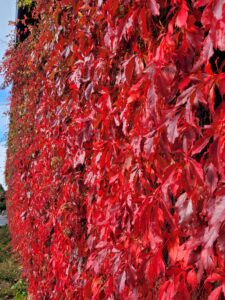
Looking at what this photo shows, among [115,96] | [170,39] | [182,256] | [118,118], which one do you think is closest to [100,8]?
[115,96]

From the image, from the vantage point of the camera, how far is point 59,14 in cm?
309

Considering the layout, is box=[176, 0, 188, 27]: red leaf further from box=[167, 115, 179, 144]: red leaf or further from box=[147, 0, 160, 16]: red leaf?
box=[167, 115, 179, 144]: red leaf

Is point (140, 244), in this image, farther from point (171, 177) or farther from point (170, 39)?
point (170, 39)

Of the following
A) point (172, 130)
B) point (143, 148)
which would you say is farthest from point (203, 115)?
point (143, 148)

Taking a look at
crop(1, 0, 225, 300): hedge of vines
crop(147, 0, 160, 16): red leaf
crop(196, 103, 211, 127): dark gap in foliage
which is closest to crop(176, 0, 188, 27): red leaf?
crop(1, 0, 225, 300): hedge of vines

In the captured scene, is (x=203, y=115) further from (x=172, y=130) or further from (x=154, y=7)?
(x=154, y=7)

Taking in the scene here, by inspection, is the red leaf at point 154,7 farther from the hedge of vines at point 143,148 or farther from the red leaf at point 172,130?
the red leaf at point 172,130

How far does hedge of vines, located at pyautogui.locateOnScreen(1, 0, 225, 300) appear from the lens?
1341mm

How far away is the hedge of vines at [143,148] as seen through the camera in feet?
4.40

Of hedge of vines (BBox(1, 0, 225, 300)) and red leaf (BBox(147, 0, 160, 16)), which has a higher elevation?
red leaf (BBox(147, 0, 160, 16))

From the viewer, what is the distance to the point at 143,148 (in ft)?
5.74

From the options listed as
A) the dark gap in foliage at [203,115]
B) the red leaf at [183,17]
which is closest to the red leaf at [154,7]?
the red leaf at [183,17]

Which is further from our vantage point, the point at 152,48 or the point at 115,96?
the point at 115,96

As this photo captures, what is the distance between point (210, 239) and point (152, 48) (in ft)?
2.77
